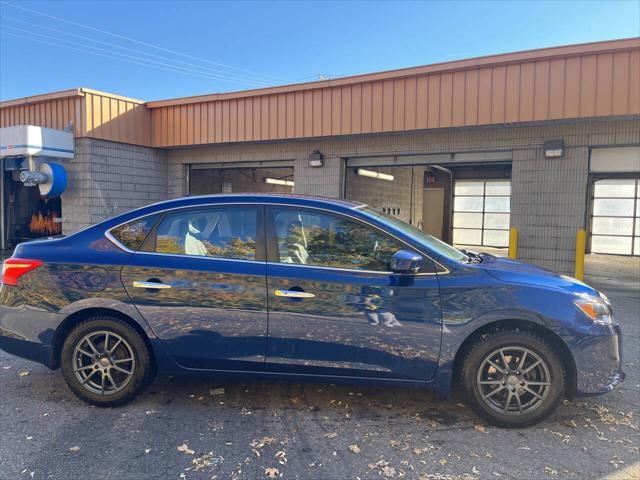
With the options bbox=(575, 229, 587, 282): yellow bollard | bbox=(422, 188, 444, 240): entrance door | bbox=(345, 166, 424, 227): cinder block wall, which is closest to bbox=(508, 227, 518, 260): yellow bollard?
bbox=(575, 229, 587, 282): yellow bollard

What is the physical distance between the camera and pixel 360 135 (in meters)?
10.1

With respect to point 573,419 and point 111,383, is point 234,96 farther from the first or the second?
point 573,419

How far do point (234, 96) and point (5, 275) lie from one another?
7.97 metres

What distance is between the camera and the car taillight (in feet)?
12.5

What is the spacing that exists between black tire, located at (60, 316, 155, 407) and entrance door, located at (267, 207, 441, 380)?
1045 millimetres

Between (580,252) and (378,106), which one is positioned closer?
(580,252)

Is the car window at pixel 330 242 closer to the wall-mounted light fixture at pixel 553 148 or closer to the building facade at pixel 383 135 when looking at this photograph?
the building facade at pixel 383 135

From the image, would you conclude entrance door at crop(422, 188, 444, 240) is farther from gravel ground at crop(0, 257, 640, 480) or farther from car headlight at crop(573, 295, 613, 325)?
car headlight at crop(573, 295, 613, 325)

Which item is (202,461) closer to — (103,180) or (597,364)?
(597,364)

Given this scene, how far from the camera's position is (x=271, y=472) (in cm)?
287

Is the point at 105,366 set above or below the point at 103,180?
below

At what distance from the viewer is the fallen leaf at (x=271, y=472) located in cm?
284

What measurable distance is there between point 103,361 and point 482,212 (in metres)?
17.3

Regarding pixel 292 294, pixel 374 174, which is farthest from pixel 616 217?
pixel 292 294
